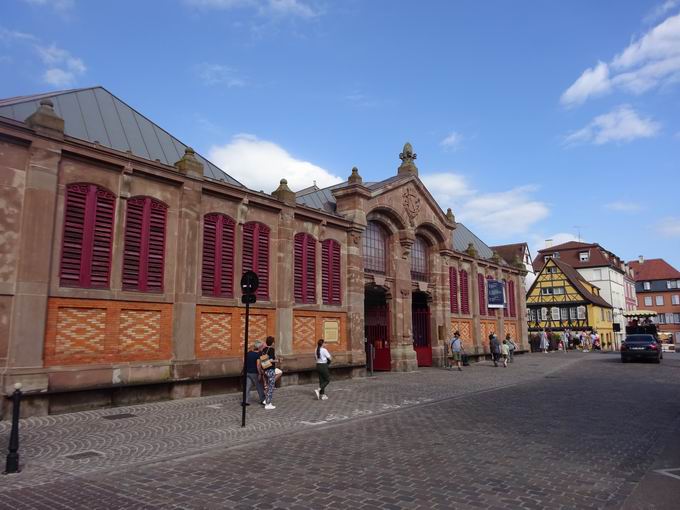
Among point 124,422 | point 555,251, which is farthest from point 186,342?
point 555,251

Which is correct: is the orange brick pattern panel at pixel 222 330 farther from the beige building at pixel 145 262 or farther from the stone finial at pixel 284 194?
the stone finial at pixel 284 194

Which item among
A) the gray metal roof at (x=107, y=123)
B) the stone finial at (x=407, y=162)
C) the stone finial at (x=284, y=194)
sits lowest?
the stone finial at (x=284, y=194)

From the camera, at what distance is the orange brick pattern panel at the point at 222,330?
15000mm

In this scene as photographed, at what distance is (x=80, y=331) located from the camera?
12.2m

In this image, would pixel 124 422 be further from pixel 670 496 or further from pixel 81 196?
pixel 670 496

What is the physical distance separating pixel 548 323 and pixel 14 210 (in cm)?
5553

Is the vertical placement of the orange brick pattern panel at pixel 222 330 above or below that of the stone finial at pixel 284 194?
below

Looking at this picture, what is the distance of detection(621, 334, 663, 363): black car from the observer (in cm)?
2903

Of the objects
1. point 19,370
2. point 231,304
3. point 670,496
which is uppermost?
point 231,304

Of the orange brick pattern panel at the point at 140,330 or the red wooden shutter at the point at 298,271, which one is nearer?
the orange brick pattern panel at the point at 140,330

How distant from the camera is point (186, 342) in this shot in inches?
566

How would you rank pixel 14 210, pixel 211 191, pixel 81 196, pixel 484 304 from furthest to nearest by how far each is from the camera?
pixel 484 304 → pixel 211 191 → pixel 81 196 → pixel 14 210

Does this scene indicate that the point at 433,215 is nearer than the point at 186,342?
No

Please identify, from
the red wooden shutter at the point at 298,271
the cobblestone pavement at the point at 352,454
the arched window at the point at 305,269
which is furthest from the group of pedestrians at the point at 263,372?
the arched window at the point at 305,269
